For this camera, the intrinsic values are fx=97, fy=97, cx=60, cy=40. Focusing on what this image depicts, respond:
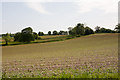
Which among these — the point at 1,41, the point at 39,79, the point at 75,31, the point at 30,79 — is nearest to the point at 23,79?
the point at 30,79

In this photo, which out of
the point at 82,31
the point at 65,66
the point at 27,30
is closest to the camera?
the point at 65,66

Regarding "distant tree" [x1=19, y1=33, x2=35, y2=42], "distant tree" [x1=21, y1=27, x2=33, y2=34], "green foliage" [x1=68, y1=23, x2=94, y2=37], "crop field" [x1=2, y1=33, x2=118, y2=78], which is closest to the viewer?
"crop field" [x1=2, y1=33, x2=118, y2=78]

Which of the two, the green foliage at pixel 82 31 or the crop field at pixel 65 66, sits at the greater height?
the green foliage at pixel 82 31

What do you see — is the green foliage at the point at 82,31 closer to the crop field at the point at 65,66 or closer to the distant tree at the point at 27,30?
the distant tree at the point at 27,30

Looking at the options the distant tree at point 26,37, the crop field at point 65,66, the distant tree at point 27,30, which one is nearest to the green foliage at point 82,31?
the distant tree at point 27,30

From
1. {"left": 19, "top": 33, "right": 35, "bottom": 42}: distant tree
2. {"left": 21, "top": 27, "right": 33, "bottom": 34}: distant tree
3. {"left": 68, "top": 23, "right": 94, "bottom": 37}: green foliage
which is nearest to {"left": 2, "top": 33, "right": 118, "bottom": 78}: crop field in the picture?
{"left": 19, "top": 33, "right": 35, "bottom": 42}: distant tree

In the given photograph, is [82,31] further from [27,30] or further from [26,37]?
[26,37]

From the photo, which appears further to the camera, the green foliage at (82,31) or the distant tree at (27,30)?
the green foliage at (82,31)

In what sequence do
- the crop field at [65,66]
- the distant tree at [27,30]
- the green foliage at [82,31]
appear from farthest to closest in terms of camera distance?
the green foliage at [82,31]
the distant tree at [27,30]
the crop field at [65,66]

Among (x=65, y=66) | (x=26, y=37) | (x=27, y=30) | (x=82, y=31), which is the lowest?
(x=65, y=66)

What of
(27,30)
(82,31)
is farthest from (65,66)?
(82,31)

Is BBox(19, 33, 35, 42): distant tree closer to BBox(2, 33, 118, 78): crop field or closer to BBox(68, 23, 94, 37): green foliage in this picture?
BBox(2, 33, 118, 78): crop field

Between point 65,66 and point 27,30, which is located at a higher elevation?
point 27,30

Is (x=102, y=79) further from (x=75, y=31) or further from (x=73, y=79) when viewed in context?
(x=75, y=31)
